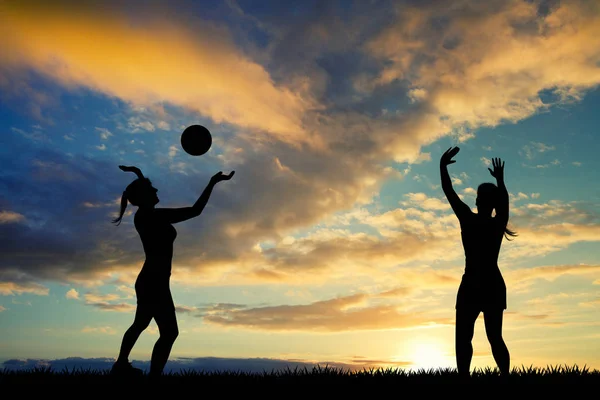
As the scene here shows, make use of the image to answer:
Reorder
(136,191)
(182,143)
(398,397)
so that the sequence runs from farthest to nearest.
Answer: (182,143), (136,191), (398,397)

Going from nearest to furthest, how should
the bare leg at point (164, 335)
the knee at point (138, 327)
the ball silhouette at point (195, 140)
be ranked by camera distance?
the knee at point (138, 327)
the bare leg at point (164, 335)
the ball silhouette at point (195, 140)

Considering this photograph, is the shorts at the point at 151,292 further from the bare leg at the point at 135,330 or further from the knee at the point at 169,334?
the knee at the point at 169,334

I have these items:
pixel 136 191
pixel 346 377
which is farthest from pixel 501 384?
pixel 136 191

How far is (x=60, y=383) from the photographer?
8750 mm

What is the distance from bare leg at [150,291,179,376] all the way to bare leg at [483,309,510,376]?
16.4 feet

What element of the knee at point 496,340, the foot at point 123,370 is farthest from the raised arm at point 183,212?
the knee at point 496,340

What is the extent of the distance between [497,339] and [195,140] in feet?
21.1

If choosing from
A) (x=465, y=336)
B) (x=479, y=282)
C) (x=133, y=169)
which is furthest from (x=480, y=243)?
(x=133, y=169)

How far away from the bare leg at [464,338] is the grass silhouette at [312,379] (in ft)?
0.75

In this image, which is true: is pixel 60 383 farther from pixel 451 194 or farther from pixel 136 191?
pixel 451 194

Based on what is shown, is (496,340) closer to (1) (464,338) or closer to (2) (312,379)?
(1) (464,338)

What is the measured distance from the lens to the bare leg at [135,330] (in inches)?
331

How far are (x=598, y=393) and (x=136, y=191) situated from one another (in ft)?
25.0

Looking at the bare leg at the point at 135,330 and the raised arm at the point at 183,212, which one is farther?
the raised arm at the point at 183,212
